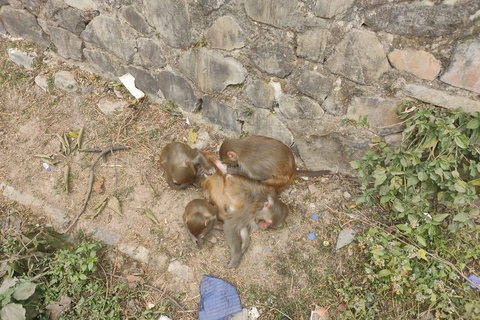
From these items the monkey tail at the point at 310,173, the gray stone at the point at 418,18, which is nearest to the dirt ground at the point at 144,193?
the monkey tail at the point at 310,173

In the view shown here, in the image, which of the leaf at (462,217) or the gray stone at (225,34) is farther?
the gray stone at (225,34)

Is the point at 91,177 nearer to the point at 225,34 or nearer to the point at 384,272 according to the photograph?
the point at 225,34

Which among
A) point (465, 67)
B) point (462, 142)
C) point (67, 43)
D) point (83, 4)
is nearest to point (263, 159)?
point (462, 142)

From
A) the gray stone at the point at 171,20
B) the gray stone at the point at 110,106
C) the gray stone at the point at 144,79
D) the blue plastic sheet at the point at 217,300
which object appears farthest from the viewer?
the gray stone at the point at 110,106

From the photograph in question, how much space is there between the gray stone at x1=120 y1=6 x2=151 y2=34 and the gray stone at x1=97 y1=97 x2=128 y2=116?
3.36ft

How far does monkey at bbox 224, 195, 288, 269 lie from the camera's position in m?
2.98

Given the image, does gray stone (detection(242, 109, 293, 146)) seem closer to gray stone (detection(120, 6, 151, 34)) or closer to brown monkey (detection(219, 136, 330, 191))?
brown monkey (detection(219, 136, 330, 191))

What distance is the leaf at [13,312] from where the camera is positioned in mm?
2479

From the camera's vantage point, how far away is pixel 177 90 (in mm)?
3771

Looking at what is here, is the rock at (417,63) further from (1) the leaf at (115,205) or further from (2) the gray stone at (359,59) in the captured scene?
(1) the leaf at (115,205)

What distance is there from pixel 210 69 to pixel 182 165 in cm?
104

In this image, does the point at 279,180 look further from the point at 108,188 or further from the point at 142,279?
the point at 108,188

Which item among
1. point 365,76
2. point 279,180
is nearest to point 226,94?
point 279,180

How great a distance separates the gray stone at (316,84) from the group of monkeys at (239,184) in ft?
1.90
